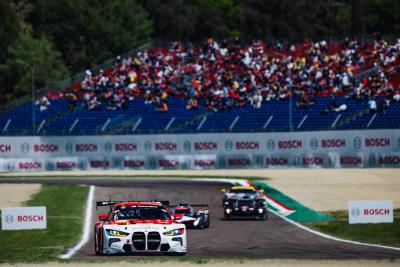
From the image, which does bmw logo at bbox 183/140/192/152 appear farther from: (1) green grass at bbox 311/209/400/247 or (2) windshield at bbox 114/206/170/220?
(2) windshield at bbox 114/206/170/220

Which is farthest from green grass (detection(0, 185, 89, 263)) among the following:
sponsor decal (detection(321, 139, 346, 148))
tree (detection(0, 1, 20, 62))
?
tree (detection(0, 1, 20, 62))

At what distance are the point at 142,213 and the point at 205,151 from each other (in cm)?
4420

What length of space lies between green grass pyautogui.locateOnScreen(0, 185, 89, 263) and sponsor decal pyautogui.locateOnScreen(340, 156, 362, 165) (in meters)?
19.3

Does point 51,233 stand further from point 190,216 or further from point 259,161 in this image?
point 259,161

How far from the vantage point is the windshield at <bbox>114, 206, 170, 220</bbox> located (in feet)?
89.6

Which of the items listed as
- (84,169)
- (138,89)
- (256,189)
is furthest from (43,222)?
(138,89)

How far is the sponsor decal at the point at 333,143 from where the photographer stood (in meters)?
70.5

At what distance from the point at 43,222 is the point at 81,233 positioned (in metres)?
3.29

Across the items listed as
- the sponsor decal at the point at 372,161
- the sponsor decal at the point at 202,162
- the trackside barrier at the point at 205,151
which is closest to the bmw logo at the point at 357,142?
the trackside barrier at the point at 205,151

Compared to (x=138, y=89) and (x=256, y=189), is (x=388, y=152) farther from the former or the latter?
(x=256, y=189)

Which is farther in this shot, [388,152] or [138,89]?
[138,89]

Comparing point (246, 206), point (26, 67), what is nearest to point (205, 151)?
point (246, 206)

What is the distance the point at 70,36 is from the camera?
10850 centimetres

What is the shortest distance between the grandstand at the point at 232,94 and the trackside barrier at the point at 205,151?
121 cm
